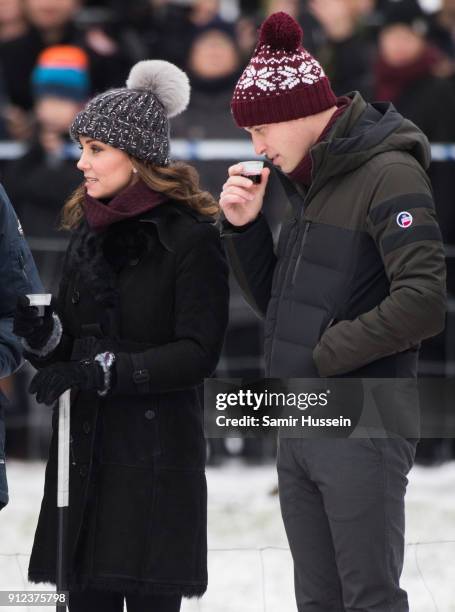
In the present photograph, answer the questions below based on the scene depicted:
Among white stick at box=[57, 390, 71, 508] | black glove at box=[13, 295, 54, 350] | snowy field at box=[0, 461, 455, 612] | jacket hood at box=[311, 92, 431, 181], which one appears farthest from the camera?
snowy field at box=[0, 461, 455, 612]

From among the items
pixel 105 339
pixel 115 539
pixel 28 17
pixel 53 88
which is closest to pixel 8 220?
pixel 105 339

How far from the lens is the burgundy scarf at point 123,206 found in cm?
355

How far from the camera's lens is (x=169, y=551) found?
11.5 feet

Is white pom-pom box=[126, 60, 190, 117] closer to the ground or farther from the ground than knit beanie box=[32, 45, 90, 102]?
closer to the ground

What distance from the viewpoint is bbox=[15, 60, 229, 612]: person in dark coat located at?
11.4 feet

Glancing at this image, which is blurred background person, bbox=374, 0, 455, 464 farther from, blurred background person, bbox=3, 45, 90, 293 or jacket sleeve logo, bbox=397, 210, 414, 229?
jacket sleeve logo, bbox=397, 210, 414, 229

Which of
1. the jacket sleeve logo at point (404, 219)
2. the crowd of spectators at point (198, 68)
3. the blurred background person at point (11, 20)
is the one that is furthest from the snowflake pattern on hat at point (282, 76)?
the blurred background person at point (11, 20)

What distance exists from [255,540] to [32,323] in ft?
9.38

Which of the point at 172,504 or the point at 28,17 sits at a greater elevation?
the point at 28,17

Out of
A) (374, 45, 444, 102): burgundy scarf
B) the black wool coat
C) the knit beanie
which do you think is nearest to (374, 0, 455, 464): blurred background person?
(374, 45, 444, 102): burgundy scarf

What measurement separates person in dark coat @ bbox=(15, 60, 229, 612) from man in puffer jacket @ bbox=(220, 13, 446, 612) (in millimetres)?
204

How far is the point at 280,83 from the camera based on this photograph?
11.0ft

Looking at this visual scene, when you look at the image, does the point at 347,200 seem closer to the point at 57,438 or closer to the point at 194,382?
the point at 194,382

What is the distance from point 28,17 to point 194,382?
467 cm
